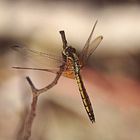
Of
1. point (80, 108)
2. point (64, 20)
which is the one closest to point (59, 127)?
point (80, 108)

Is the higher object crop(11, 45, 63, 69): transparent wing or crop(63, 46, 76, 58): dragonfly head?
crop(63, 46, 76, 58): dragonfly head

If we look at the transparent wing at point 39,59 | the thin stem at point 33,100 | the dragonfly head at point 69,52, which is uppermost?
the dragonfly head at point 69,52

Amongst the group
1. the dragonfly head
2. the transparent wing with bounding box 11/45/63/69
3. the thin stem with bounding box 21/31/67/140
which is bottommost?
the thin stem with bounding box 21/31/67/140

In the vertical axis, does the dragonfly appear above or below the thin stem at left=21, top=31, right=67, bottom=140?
above

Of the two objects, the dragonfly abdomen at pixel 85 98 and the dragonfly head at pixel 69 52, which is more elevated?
the dragonfly head at pixel 69 52

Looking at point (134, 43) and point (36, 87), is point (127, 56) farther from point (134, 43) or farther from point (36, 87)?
point (36, 87)
